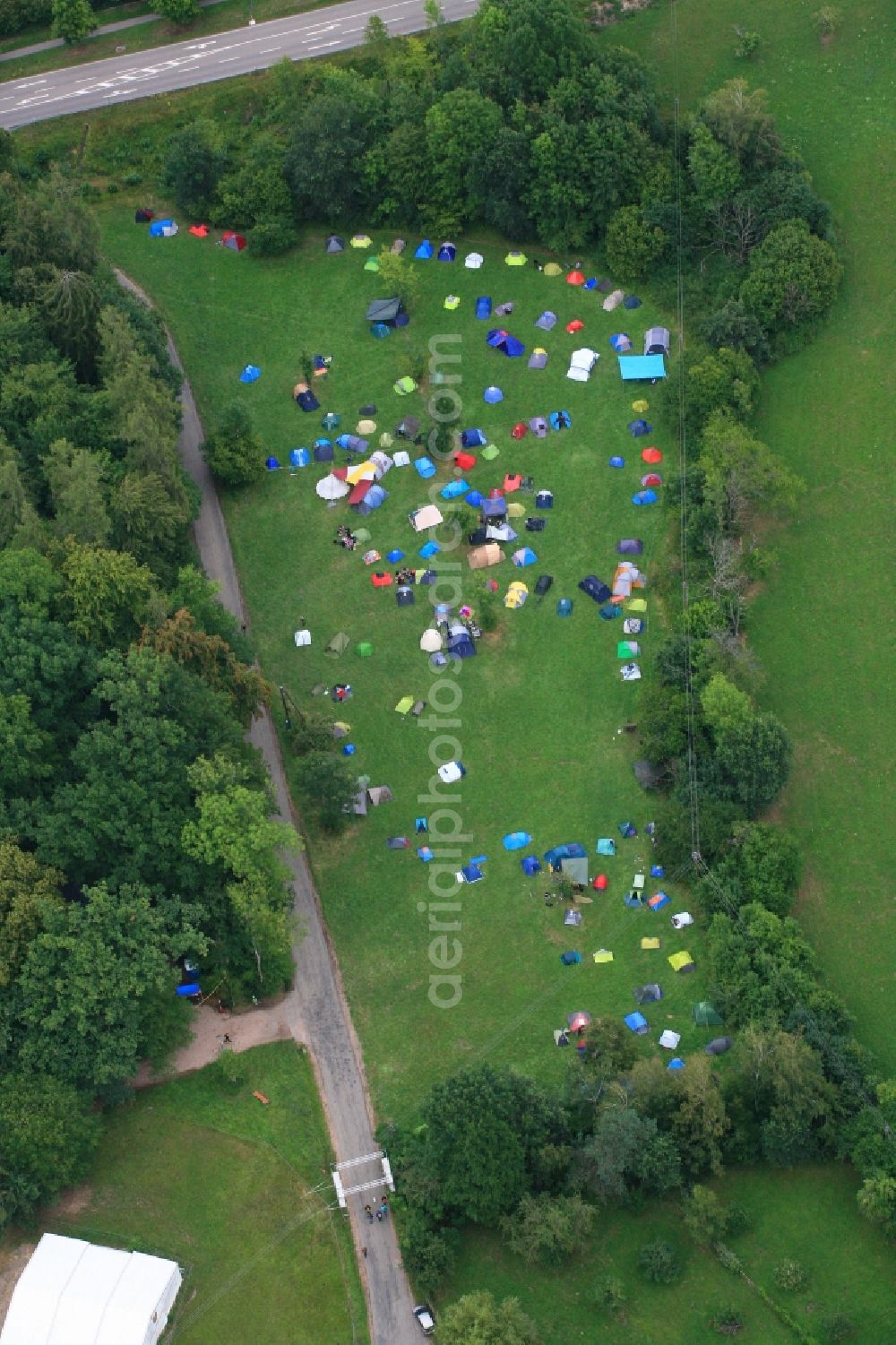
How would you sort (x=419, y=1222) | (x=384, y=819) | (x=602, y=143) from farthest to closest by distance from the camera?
1. (x=602, y=143)
2. (x=384, y=819)
3. (x=419, y=1222)

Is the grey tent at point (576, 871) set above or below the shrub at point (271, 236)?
below

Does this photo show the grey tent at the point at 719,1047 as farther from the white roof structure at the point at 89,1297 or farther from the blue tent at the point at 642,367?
the blue tent at the point at 642,367

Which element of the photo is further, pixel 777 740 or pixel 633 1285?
pixel 777 740

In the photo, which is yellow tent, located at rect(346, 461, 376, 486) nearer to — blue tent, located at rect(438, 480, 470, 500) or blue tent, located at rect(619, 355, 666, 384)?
blue tent, located at rect(438, 480, 470, 500)

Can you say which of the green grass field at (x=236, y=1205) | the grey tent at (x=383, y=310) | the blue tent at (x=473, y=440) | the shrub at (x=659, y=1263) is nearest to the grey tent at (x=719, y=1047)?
the shrub at (x=659, y=1263)

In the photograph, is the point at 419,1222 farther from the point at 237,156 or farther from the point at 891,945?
the point at 237,156

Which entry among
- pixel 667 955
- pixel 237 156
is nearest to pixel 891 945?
pixel 667 955
